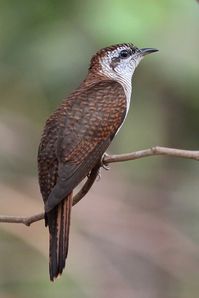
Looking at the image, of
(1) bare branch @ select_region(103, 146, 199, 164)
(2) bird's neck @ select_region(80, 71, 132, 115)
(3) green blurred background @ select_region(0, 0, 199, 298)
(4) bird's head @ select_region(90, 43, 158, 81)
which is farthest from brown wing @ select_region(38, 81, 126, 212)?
(3) green blurred background @ select_region(0, 0, 199, 298)

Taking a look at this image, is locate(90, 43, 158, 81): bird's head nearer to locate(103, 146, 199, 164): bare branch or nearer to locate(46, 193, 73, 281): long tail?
locate(46, 193, 73, 281): long tail

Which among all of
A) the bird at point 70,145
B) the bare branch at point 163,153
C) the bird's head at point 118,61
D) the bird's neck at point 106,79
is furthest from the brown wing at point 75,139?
the bare branch at point 163,153

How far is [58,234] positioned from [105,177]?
3862 millimetres

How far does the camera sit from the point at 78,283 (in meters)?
8.04

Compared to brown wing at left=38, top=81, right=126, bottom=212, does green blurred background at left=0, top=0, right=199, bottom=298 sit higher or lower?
lower

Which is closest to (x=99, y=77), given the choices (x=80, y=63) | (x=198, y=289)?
(x=80, y=63)

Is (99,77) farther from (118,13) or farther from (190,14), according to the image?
(190,14)

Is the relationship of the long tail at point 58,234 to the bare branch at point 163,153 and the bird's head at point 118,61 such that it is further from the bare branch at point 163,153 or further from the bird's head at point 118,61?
the bird's head at point 118,61

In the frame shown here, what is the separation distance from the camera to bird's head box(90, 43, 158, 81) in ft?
18.0

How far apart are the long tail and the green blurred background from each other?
2.42 meters

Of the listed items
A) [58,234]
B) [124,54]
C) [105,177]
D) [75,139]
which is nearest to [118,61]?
[124,54]

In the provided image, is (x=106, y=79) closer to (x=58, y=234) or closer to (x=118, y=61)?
(x=118, y=61)

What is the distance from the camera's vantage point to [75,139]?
493 centimetres

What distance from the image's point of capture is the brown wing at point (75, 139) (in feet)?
15.7
